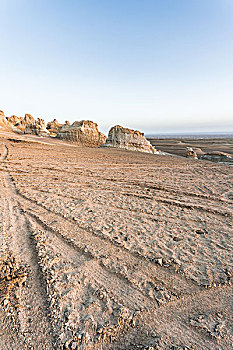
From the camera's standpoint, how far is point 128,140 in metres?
20.8

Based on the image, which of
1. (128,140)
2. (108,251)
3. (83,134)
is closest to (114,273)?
(108,251)

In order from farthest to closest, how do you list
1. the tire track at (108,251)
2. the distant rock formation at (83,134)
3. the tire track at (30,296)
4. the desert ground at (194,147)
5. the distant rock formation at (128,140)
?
the desert ground at (194,147) < the distant rock formation at (83,134) < the distant rock formation at (128,140) < the tire track at (108,251) < the tire track at (30,296)

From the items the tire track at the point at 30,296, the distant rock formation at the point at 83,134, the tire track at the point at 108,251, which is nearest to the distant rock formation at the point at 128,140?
the distant rock formation at the point at 83,134

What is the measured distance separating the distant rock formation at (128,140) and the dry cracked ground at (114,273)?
53.2 feet

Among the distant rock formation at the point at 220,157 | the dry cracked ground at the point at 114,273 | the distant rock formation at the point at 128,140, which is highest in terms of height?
the distant rock formation at the point at 128,140

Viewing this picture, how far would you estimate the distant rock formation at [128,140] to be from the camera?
68.1 ft

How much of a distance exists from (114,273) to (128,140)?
19.1 m

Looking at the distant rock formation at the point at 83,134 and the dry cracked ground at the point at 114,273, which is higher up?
the distant rock formation at the point at 83,134

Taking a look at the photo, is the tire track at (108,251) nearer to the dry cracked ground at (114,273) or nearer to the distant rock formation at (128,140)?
the dry cracked ground at (114,273)

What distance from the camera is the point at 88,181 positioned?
681 centimetres

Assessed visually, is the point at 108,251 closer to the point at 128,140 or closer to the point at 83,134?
the point at 128,140

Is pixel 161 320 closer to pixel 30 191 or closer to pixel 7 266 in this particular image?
pixel 7 266

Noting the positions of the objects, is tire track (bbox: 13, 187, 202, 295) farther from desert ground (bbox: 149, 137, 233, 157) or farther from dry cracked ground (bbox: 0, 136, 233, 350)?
desert ground (bbox: 149, 137, 233, 157)

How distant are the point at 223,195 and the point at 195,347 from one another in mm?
4888
